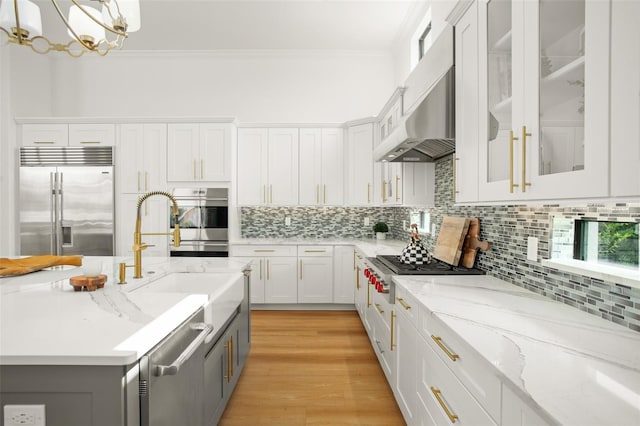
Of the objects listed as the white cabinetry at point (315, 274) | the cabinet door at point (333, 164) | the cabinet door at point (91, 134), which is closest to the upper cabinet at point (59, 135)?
the cabinet door at point (91, 134)

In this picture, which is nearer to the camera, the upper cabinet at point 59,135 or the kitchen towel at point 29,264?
the kitchen towel at point 29,264

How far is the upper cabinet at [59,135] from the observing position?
4395 millimetres

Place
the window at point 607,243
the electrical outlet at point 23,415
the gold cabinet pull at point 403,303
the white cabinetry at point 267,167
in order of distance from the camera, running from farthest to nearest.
Result: the white cabinetry at point 267,167 < the gold cabinet pull at point 403,303 < the window at point 607,243 < the electrical outlet at point 23,415

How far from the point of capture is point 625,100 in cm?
87

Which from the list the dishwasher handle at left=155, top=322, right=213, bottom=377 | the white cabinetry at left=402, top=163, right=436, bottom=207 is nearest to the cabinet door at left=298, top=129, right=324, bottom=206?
the white cabinetry at left=402, top=163, right=436, bottom=207

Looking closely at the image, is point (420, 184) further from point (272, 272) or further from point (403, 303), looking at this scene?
point (272, 272)

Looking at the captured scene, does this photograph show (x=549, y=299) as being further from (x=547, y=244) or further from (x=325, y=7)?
(x=325, y=7)

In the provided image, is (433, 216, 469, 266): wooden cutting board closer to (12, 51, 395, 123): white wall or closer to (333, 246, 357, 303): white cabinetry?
(333, 246, 357, 303): white cabinetry

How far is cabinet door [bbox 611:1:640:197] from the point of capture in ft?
2.77

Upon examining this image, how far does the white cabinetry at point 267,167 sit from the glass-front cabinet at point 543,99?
10.6ft

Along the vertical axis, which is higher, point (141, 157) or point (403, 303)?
point (141, 157)

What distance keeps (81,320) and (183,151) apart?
3540mm

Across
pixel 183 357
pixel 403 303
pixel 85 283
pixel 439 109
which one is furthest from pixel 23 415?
pixel 439 109

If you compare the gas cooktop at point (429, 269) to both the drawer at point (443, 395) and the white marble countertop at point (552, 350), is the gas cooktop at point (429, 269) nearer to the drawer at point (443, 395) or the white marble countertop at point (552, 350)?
the white marble countertop at point (552, 350)
